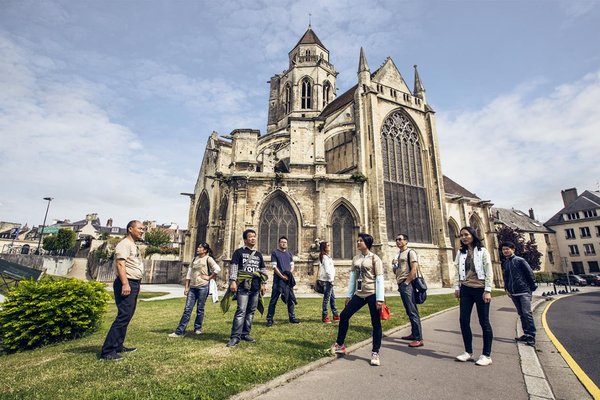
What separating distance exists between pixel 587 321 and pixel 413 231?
11.7 meters

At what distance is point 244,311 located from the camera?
4699 mm

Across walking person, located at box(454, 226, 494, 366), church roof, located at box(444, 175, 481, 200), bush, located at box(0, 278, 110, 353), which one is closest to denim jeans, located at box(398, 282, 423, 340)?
walking person, located at box(454, 226, 494, 366)

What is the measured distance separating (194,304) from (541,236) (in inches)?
1907

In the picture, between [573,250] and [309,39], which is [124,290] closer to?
[309,39]

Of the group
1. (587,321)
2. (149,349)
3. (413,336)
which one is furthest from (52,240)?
(587,321)

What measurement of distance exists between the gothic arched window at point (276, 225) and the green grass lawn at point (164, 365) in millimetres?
10112

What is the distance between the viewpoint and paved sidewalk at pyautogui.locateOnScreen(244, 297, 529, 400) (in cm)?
284

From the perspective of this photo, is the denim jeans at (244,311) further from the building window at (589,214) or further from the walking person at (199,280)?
the building window at (589,214)

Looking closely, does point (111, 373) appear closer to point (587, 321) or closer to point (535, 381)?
point (535, 381)

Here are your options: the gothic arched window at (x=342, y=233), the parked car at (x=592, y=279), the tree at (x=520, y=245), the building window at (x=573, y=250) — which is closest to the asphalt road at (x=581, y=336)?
the gothic arched window at (x=342, y=233)

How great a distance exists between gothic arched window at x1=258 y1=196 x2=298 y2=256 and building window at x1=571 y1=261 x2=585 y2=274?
42.1 metres

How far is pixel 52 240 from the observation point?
40375 millimetres

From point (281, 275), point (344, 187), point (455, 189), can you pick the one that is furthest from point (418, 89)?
point (281, 275)

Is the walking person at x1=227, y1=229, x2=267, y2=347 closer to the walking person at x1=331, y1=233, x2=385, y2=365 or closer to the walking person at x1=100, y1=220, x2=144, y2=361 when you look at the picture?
the walking person at x1=100, y1=220, x2=144, y2=361
